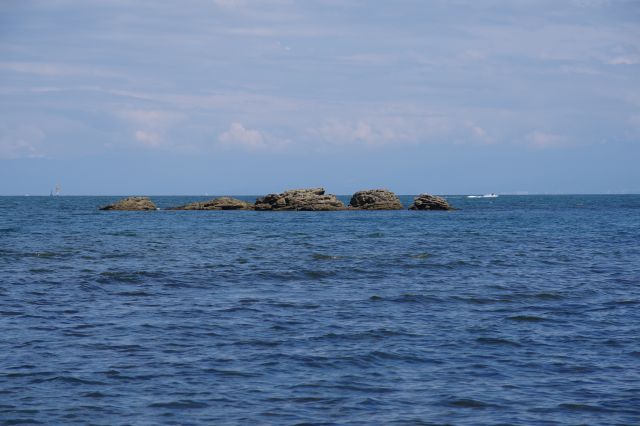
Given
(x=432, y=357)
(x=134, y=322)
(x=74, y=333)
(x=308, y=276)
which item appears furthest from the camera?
(x=308, y=276)

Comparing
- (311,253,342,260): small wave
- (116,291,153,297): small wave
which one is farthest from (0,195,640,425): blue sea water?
(311,253,342,260): small wave

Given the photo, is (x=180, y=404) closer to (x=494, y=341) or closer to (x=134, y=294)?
(x=494, y=341)

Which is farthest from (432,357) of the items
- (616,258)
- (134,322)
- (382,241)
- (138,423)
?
(382,241)

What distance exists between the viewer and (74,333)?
1742 centimetres

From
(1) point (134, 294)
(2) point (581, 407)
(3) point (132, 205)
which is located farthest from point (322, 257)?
(3) point (132, 205)

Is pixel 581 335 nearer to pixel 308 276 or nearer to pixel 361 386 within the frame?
pixel 361 386

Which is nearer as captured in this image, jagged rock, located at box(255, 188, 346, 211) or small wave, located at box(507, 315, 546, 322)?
small wave, located at box(507, 315, 546, 322)

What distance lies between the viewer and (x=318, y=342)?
16.6m

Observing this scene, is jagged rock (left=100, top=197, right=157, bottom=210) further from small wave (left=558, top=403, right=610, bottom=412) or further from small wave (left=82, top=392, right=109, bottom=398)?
small wave (left=558, top=403, right=610, bottom=412)

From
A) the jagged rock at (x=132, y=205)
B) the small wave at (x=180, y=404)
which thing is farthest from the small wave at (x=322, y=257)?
the jagged rock at (x=132, y=205)

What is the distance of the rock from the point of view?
114 m

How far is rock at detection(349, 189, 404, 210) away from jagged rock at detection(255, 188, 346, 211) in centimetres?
403

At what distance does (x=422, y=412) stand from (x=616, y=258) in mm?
29451

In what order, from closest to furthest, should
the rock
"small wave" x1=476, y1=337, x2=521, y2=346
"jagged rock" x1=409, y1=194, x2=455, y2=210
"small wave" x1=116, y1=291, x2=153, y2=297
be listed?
1. "small wave" x1=476, y1=337, x2=521, y2=346
2. "small wave" x1=116, y1=291, x2=153, y2=297
3. the rock
4. "jagged rock" x1=409, y1=194, x2=455, y2=210
